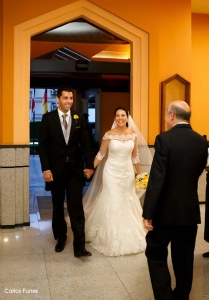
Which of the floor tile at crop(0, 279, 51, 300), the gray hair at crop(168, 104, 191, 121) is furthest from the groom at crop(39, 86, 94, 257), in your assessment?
the gray hair at crop(168, 104, 191, 121)

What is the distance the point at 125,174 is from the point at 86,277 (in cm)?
151

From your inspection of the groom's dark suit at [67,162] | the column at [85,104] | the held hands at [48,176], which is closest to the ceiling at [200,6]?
the groom's dark suit at [67,162]

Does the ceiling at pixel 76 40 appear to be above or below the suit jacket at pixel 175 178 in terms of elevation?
above

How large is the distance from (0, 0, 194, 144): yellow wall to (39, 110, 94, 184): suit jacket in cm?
150

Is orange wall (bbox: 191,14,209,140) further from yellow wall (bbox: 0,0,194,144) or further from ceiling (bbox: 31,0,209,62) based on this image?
yellow wall (bbox: 0,0,194,144)

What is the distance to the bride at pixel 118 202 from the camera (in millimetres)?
4723

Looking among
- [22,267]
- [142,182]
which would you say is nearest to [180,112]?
[142,182]

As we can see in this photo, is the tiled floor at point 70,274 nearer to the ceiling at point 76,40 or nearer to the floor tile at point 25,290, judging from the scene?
the floor tile at point 25,290

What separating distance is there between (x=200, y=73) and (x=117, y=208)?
426 centimetres

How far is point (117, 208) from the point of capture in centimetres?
489

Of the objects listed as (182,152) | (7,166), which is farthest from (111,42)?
(182,152)

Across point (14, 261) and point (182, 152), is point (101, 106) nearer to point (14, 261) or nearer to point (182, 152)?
point (14, 261)

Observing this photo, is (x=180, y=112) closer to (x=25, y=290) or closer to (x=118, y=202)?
(x=25, y=290)

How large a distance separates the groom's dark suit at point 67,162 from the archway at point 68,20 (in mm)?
1483
